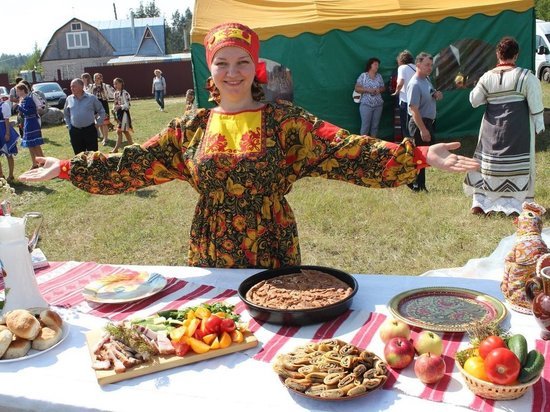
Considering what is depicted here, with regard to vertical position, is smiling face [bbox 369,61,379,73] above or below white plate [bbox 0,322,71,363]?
above

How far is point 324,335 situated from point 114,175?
45.9 inches

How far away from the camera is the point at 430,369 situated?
1389 millimetres

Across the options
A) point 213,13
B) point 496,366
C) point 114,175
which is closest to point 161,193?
point 213,13

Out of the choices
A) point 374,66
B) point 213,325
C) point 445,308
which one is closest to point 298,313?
point 213,325

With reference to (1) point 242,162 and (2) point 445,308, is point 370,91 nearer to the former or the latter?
(1) point 242,162

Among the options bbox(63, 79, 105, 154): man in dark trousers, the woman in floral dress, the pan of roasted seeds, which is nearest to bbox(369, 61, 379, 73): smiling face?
bbox(63, 79, 105, 154): man in dark trousers

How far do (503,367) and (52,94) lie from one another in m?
22.6

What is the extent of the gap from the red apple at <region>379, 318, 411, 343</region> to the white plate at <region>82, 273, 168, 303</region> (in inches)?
35.1

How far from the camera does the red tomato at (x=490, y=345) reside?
1357 millimetres

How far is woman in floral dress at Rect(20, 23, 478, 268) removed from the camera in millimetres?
2137

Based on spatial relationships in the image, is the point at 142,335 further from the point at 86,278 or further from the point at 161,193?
Result: the point at 161,193

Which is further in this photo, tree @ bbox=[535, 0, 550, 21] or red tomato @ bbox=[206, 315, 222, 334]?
tree @ bbox=[535, 0, 550, 21]

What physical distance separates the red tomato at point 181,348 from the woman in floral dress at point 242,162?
699mm

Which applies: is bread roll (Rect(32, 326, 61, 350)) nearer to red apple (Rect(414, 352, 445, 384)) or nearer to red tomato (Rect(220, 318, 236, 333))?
red tomato (Rect(220, 318, 236, 333))
